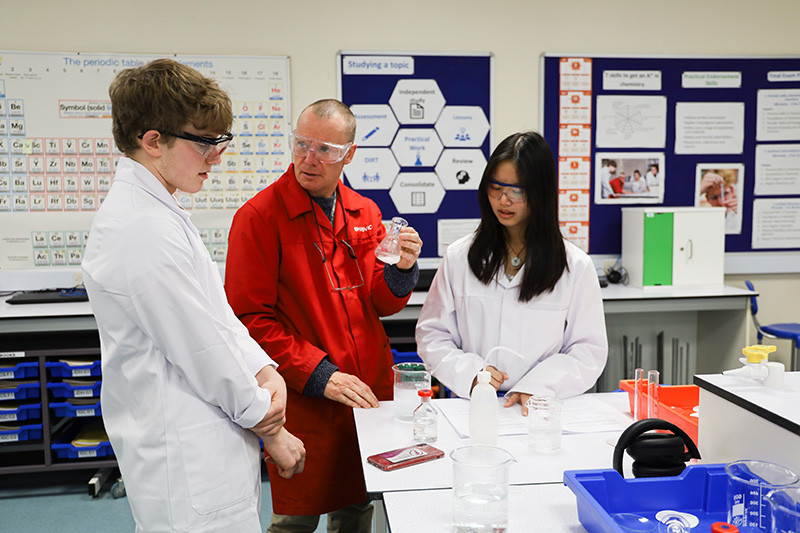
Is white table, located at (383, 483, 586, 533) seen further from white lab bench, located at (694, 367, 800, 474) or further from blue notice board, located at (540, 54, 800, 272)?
blue notice board, located at (540, 54, 800, 272)

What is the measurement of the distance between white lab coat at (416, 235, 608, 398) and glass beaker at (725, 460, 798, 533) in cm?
64

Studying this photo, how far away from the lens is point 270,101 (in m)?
3.57

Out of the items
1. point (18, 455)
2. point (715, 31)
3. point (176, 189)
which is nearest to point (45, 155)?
point (18, 455)

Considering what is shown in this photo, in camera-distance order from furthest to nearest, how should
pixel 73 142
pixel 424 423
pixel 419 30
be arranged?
pixel 419 30
pixel 73 142
pixel 424 423

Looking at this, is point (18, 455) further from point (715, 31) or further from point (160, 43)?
point (715, 31)

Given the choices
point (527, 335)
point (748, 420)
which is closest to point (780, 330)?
point (527, 335)

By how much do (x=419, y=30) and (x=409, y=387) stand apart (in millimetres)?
2606

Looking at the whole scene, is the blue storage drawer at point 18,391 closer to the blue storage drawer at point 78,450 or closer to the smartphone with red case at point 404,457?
the blue storage drawer at point 78,450

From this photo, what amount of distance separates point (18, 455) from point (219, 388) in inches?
110

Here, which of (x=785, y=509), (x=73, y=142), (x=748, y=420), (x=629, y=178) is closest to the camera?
(x=785, y=509)

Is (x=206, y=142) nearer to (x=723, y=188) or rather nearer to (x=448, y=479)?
(x=448, y=479)

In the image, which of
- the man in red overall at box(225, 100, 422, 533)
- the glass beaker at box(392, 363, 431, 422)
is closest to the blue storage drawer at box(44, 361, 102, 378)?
the man in red overall at box(225, 100, 422, 533)

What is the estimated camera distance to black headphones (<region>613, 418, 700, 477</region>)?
123 centimetres

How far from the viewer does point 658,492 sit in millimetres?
1192
